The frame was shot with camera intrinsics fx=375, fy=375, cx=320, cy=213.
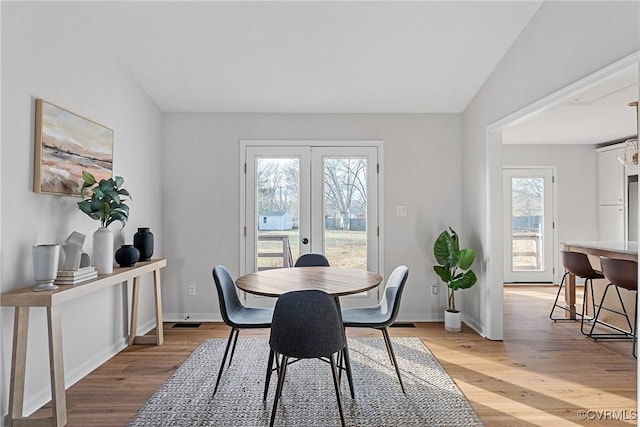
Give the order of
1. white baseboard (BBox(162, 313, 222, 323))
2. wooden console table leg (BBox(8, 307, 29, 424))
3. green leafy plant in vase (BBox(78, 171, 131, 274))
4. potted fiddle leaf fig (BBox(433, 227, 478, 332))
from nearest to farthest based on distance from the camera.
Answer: wooden console table leg (BBox(8, 307, 29, 424)), green leafy plant in vase (BBox(78, 171, 131, 274)), potted fiddle leaf fig (BBox(433, 227, 478, 332)), white baseboard (BBox(162, 313, 222, 323))

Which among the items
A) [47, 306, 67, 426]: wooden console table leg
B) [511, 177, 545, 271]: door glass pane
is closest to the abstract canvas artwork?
[47, 306, 67, 426]: wooden console table leg

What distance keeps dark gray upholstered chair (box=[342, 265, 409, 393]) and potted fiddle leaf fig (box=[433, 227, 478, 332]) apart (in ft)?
4.12

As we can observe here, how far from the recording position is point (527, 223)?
6320 mm

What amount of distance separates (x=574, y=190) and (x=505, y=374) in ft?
15.4

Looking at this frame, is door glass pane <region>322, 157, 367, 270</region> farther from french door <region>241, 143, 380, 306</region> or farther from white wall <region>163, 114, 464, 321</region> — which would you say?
white wall <region>163, 114, 464, 321</region>

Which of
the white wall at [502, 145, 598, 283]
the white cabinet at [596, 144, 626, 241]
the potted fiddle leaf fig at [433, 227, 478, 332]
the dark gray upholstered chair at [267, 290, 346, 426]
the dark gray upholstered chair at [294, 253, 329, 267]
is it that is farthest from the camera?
the white wall at [502, 145, 598, 283]

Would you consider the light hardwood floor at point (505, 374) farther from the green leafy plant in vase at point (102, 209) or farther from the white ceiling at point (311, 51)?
the white ceiling at point (311, 51)

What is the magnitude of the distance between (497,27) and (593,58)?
3.18 ft

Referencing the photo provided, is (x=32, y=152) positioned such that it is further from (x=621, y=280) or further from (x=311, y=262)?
(x=621, y=280)

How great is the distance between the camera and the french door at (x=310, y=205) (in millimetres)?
4242

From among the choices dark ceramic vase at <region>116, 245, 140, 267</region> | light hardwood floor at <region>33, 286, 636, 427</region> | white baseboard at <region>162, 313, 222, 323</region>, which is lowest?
light hardwood floor at <region>33, 286, 636, 427</region>

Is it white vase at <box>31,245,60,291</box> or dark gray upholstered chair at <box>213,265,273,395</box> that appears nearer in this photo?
white vase at <box>31,245,60,291</box>

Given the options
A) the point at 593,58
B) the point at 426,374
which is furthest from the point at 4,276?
the point at 593,58

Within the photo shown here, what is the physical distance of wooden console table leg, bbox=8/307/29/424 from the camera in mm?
2041
